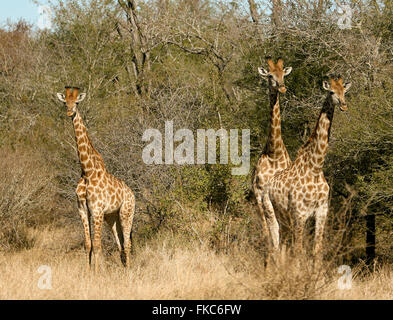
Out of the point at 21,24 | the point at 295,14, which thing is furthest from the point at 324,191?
the point at 21,24

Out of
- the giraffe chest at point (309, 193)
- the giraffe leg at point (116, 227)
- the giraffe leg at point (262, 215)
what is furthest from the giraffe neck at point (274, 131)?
the giraffe leg at point (116, 227)

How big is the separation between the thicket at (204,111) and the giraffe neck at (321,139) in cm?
32

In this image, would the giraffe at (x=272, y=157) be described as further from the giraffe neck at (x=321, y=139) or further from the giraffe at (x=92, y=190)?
the giraffe at (x=92, y=190)

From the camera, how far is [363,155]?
10.4 m

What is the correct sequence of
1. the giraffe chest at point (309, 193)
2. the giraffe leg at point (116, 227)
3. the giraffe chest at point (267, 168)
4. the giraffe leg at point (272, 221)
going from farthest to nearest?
the giraffe leg at point (116, 227), the giraffe chest at point (267, 168), the giraffe leg at point (272, 221), the giraffe chest at point (309, 193)

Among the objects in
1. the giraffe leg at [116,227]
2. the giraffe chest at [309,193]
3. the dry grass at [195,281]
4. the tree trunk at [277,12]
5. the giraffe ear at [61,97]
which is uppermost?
the tree trunk at [277,12]

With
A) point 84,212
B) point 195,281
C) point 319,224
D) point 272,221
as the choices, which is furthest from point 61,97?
point 319,224

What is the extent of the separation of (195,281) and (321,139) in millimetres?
2292

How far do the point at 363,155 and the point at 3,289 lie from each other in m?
6.30

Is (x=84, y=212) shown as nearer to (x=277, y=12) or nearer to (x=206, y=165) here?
(x=206, y=165)

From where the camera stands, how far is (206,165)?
1144cm

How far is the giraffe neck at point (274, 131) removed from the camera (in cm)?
838

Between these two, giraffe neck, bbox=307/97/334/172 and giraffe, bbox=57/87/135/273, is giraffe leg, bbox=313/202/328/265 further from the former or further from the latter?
giraffe, bbox=57/87/135/273

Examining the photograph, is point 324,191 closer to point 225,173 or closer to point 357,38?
point 225,173
